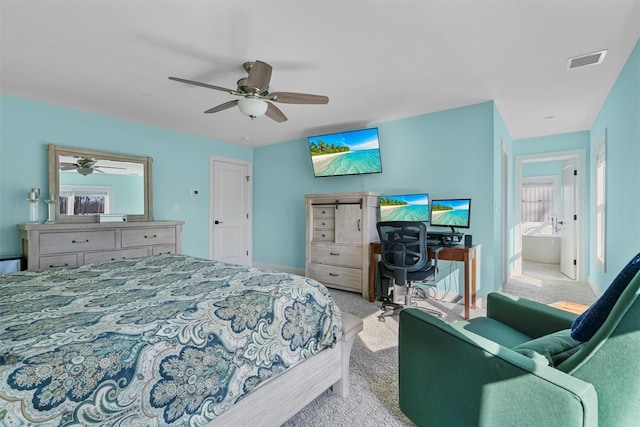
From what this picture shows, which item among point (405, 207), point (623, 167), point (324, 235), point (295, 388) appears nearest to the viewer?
point (295, 388)

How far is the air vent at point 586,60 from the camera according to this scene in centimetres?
234

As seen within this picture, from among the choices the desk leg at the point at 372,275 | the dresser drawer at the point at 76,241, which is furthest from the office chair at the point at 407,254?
the dresser drawer at the point at 76,241

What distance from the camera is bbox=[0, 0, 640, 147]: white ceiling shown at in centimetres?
186

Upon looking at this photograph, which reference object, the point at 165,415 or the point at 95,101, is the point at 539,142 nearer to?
the point at 165,415

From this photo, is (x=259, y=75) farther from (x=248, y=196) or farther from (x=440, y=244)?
(x=248, y=196)

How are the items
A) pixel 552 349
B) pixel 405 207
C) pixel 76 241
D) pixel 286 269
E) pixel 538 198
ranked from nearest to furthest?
pixel 552 349
pixel 76 241
pixel 405 207
pixel 286 269
pixel 538 198

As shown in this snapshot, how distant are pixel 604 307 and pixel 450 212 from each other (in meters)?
2.48

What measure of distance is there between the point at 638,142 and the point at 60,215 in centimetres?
568

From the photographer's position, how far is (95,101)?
333cm

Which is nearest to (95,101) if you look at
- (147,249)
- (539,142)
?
(147,249)

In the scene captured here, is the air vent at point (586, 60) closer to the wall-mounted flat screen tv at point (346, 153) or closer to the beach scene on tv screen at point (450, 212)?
the beach scene on tv screen at point (450, 212)

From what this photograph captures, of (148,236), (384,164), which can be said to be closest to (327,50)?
(384,164)

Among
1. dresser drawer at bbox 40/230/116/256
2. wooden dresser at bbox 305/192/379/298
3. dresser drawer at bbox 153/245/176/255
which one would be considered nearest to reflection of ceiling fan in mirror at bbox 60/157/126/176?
dresser drawer at bbox 40/230/116/256

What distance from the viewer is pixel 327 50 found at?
230 cm
